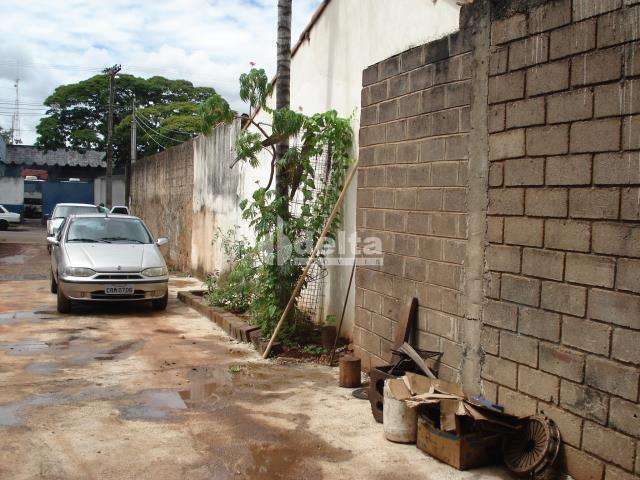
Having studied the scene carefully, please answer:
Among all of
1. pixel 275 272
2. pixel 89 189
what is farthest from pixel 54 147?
pixel 275 272

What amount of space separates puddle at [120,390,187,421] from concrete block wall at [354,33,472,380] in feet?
6.02

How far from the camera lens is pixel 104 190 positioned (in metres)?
39.2

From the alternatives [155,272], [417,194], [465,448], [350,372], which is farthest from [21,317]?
[465,448]

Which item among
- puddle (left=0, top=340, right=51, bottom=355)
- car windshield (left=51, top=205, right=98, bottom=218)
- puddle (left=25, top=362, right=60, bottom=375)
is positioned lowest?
puddle (left=25, top=362, right=60, bottom=375)

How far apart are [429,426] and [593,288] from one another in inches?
54.5

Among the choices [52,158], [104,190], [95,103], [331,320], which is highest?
[95,103]

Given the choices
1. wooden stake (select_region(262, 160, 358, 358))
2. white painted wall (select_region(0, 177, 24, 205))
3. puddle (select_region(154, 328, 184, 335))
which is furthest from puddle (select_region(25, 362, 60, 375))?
white painted wall (select_region(0, 177, 24, 205))

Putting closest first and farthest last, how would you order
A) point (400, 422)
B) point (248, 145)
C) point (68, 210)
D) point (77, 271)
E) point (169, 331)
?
point (400, 422)
point (248, 145)
point (169, 331)
point (77, 271)
point (68, 210)

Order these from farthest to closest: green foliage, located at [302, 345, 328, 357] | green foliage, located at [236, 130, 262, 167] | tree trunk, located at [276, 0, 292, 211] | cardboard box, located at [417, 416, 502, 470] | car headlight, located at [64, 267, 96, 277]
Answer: car headlight, located at [64, 267, 96, 277], tree trunk, located at [276, 0, 292, 211], green foliage, located at [236, 130, 262, 167], green foliage, located at [302, 345, 328, 357], cardboard box, located at [417, 416, 502, 470]

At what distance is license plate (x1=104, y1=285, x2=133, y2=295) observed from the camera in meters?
8.40

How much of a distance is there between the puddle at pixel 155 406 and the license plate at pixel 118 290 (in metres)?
3.67

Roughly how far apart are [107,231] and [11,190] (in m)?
33.8

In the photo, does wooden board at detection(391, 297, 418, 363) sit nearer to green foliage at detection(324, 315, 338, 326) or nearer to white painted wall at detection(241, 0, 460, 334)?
white painted wall at detection(241, 0, 460, 334)

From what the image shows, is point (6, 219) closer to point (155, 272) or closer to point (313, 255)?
point (155, 272)
